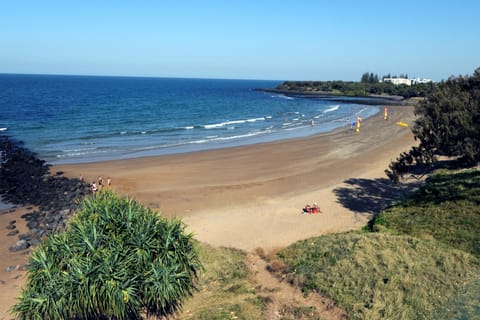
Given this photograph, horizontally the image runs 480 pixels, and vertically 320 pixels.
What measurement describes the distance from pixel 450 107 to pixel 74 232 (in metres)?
17.8

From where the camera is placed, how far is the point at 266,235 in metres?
18.8

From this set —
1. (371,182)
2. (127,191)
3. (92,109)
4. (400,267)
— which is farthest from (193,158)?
(92,109)

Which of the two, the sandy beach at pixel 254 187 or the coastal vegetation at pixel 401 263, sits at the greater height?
the coastal vegetation at pixel 401 263

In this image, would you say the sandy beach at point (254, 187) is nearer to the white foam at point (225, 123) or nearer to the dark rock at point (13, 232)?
the dark rock at point (13, 232)

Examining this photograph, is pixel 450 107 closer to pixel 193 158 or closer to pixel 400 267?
pixel 400 267

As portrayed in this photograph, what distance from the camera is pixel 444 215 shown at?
1792 centimetres

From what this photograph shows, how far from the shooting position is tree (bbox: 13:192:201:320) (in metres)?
9.12

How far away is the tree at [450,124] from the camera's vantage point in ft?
60.7

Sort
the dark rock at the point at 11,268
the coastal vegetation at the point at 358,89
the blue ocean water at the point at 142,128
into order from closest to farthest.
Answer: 1. the dark rock at the point at 11,268
2. the blue ocean water at the point at 142,128
3. the coastal vegetation at the point at 358,89

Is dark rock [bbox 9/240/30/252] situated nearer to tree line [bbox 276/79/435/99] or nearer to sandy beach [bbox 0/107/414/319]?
sandy beach [bbox 0/107/414/319]

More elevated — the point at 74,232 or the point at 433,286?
the point at 74,232

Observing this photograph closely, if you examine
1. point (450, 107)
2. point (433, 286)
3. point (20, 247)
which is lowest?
point (20, 247)

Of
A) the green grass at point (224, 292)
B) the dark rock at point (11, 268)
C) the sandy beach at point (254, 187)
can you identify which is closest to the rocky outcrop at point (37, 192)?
the sandy beach at point (254, 187)

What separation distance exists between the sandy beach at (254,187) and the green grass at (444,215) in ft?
5.93
